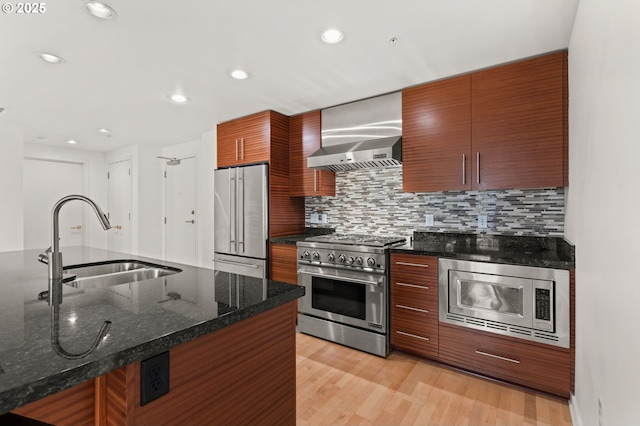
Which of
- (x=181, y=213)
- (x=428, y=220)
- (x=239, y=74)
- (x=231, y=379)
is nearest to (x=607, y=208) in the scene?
(x=231, y=379)

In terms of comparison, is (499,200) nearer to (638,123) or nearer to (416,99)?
(416,99)

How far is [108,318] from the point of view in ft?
3.01

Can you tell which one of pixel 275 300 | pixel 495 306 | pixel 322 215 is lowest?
pixel 495 306

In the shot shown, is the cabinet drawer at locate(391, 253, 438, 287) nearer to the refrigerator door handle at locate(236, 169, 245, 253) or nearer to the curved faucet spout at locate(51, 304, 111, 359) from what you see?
the refrigerator door handle at locate(236, 169, 245, 253)

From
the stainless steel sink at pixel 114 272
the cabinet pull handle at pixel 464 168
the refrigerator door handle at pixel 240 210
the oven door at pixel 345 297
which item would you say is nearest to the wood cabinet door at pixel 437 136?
the cabinet pull handle at pixel 464 168

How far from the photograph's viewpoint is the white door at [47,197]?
513 cm

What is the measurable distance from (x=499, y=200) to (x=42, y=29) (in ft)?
11.2

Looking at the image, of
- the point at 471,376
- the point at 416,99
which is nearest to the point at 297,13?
the point at 416,99

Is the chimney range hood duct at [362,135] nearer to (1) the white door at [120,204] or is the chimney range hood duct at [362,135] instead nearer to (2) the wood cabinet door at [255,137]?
(2) the wood cabinet door at [255,137]

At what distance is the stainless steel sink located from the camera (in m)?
1.74

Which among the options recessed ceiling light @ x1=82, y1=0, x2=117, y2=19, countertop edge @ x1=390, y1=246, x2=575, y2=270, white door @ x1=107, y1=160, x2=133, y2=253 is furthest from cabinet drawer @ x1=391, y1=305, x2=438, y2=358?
white door @ x1=107, y1=160, x2=133, y2=253

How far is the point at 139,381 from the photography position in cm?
78

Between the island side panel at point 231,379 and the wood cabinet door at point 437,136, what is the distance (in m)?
1.90

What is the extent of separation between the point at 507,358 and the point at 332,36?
2419 millimetres
